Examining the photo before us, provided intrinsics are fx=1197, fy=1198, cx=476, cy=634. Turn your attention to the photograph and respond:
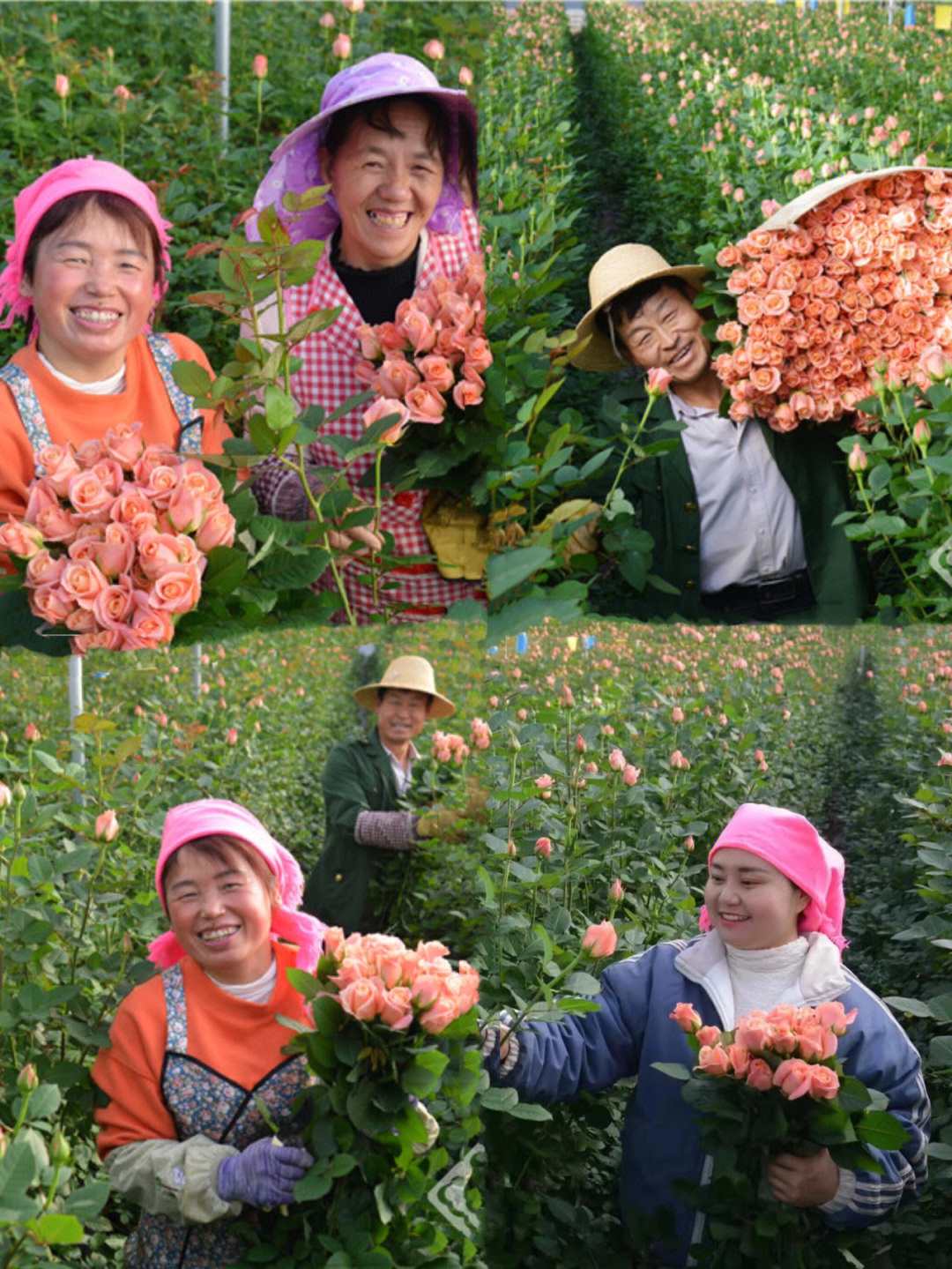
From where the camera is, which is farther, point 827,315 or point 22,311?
point 827,315

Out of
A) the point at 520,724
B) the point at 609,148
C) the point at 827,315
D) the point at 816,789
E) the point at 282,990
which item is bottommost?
the point at 282,990

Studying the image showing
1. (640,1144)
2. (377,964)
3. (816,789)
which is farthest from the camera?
(816,789)

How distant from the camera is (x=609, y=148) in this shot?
202 cm

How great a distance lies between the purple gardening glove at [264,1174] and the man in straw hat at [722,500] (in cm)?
85

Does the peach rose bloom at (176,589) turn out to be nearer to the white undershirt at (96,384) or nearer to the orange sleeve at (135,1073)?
the white undershirt at (96,384)

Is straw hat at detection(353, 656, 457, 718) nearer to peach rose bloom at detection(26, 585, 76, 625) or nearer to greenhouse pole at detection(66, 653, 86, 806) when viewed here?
greenhouse pole at detection(66, 653, 86, 806)

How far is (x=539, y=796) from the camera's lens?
1.77 m

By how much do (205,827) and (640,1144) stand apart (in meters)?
0.71

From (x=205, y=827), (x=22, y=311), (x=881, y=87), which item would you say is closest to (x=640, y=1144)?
(x=205, y=827)

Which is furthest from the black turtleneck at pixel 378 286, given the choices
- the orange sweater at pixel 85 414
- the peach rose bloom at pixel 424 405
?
the orange sweater at pixel 85 414

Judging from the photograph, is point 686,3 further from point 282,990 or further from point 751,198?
point 282,990

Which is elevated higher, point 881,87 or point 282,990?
point 881,87

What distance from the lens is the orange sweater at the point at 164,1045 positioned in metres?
1.48

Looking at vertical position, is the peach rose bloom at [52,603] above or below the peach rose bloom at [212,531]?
below
